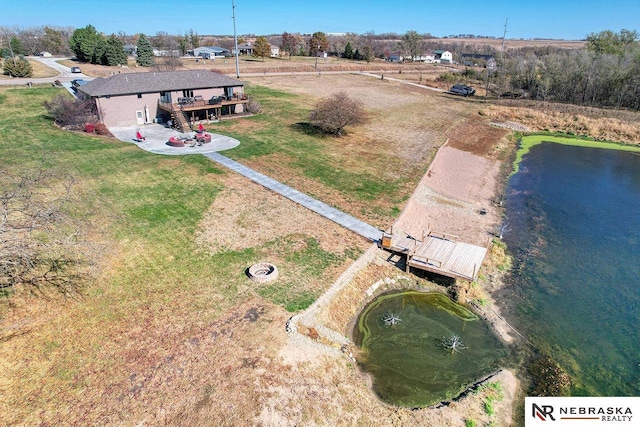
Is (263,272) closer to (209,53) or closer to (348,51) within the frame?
(209,53)

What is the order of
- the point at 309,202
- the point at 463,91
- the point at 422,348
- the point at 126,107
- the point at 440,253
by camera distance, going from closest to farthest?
the point at 422,348 < the point at 440,253 < the point at 309,202 < the point at 126,107 < the point at 463,91

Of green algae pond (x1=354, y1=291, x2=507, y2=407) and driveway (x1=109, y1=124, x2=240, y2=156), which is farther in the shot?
driveway (x1=109, y1=124, x2=240, y2=156)

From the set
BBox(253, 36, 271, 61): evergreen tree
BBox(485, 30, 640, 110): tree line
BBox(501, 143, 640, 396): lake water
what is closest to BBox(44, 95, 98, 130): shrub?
BBox(501, 143, 640, 396): lake water

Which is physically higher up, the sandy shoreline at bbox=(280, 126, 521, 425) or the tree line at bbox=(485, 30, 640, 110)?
the tree line at bbox=(485, 30, 640, 110)

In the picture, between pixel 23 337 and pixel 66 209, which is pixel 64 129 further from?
pixel 23 337

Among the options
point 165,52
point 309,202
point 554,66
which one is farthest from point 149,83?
point 165,52

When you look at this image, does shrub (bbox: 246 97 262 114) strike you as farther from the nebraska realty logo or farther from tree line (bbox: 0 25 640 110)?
the nebraska realty logo

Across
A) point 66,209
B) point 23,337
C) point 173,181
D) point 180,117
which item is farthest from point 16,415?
point 180,117
